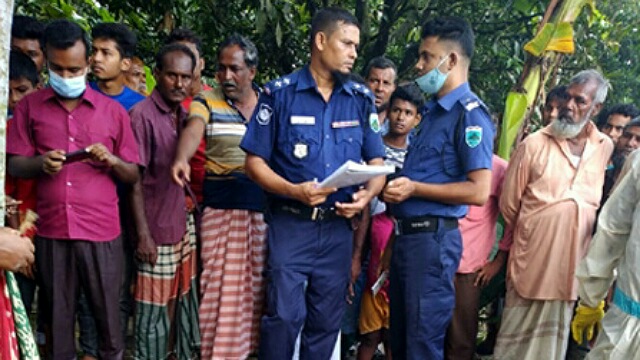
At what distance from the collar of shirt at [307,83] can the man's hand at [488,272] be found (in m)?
1.33

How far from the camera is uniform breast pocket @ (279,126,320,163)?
271 centimetres

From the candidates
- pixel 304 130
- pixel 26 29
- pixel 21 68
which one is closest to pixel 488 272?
pixel 304 130

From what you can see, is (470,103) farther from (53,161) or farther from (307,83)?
(53,161)

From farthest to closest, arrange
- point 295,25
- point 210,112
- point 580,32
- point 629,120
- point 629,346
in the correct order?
point 580,32, point 295,25, point 629,120, point 210,112, point 629,346

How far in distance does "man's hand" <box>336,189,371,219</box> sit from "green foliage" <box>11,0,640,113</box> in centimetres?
200

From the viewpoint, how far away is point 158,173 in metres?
3.08

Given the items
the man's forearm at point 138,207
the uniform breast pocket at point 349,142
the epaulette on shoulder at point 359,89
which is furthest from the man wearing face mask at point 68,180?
the epaulette on shoulder at point 359,89

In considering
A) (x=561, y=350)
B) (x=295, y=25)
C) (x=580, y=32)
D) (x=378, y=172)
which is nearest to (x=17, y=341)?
(x=378, y=172)

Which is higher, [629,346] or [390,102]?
[390,102]

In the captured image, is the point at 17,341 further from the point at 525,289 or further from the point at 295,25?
the point at 295,25

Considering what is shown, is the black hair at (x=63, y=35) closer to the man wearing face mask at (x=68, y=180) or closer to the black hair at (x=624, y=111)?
the man wearing face mask at (x=68, y=180)

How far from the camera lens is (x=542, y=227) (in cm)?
316

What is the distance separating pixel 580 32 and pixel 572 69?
672 mm

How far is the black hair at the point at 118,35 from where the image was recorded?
3.33 m
